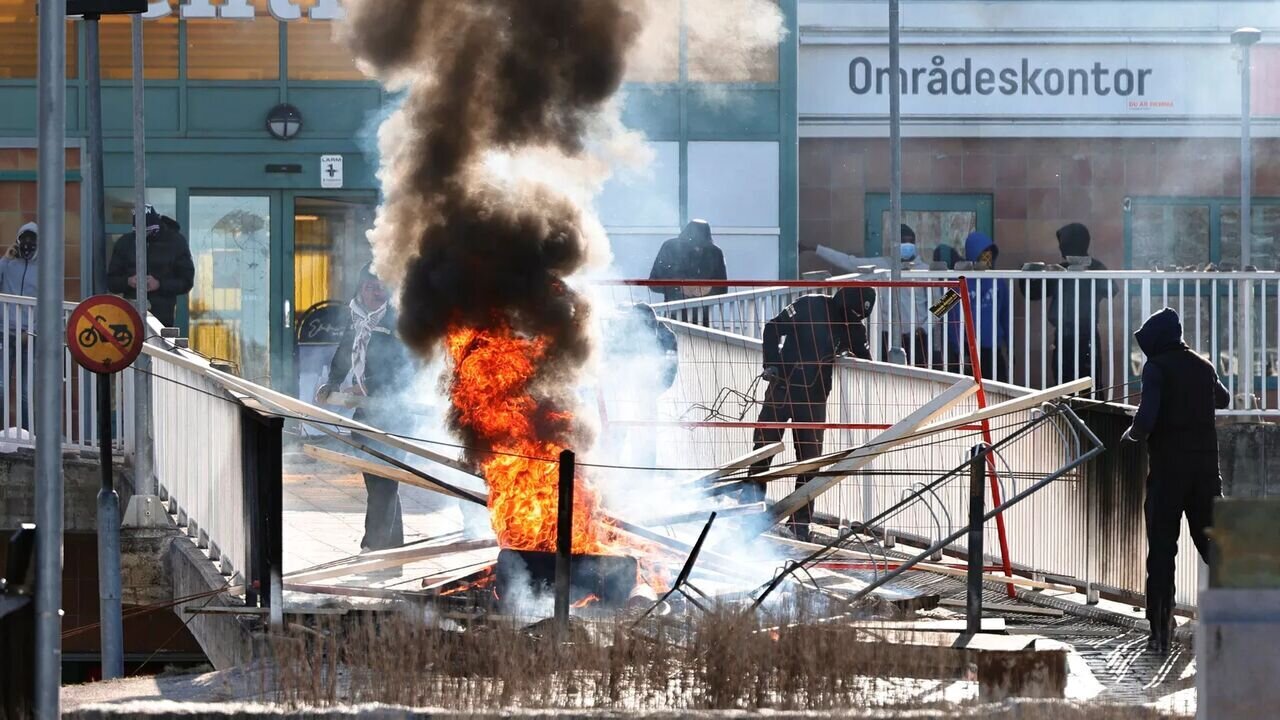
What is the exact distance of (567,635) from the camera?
7.76m

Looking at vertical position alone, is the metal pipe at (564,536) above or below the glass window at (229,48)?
below

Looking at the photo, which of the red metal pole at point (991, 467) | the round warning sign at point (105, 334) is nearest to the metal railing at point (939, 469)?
the red metal pole at point (991, 467)

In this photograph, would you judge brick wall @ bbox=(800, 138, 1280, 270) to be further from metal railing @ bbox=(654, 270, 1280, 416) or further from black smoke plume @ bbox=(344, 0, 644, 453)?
black smoke plume @ bbox=(344, 0, 644, 453)

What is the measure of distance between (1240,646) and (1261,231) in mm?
16861

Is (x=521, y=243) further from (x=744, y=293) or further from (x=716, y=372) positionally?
(x=744, y=293)

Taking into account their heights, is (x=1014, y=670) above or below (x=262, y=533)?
below

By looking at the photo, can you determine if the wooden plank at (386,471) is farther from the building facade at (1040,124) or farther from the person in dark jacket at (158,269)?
the building facade at (1040,124)

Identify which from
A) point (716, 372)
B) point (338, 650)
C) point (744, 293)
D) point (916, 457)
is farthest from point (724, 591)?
point (744, 293)

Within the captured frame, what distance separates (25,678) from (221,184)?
12.7 m

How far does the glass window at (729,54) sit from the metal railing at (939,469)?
5741 millimetres

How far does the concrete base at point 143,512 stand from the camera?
1195 centimetres

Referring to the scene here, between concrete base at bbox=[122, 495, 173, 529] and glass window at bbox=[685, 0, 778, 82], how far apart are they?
30.0ft

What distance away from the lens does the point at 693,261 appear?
53.5 feet

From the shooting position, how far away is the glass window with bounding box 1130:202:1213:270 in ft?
68.9
